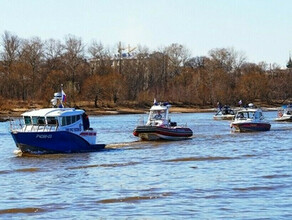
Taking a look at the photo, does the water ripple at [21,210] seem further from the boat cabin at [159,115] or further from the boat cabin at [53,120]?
the boat cabin at [159,115]

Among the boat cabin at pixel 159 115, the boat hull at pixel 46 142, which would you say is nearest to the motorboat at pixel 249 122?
the boat cabin at pixel 159 115

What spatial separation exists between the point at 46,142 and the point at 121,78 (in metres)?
114

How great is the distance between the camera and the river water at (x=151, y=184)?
24.9 m

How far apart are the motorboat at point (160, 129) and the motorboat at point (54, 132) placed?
957 centimetres

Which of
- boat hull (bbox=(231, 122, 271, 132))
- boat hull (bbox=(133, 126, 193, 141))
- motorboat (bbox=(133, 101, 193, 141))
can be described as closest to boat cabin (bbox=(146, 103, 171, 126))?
motorboat (bbox=(133, 101, 193, 141))

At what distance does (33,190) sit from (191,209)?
7.96 meters

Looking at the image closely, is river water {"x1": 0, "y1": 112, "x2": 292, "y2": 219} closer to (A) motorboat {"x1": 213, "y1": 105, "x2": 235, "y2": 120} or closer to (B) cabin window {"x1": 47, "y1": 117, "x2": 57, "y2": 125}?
(B) cabin window {"x1": 47, "y1": 117, "x2": 57, "y2": 125}

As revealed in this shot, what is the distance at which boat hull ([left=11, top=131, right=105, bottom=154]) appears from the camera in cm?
4428

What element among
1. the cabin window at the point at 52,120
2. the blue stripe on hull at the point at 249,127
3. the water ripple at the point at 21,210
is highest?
the cabin window at the point at 52,120

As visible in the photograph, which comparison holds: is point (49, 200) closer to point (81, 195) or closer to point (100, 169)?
point (81, 195)

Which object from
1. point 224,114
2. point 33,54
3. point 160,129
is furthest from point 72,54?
point 160,129

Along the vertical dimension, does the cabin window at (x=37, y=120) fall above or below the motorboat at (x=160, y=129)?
above

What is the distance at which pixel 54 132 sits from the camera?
147 ft

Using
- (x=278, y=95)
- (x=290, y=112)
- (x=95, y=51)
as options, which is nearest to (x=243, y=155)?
(x=290, y=112)
